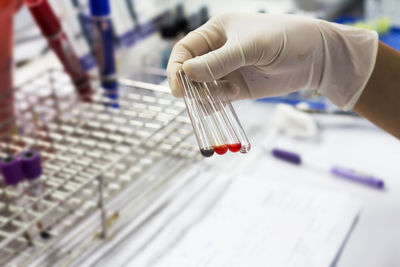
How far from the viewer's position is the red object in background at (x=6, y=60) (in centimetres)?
97

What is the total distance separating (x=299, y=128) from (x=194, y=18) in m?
0.54

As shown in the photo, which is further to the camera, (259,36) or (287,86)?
(287,86)

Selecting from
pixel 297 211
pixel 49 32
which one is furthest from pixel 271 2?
pixel 297 211

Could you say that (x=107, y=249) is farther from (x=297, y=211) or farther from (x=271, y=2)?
(x=271, y=2)

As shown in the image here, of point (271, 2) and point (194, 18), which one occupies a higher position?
point (194, 18)

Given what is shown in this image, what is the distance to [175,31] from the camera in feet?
4.33

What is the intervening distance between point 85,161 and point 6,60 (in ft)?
1.09

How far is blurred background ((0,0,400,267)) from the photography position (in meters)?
0.76

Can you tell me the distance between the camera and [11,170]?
29.1 inches

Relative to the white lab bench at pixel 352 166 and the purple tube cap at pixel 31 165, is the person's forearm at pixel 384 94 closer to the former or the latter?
the white lab bench at pixel 352 166

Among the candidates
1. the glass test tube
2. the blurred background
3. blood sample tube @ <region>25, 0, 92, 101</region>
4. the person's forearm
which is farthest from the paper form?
blood sample tube @ <region>25, 0, 92, 101</region>

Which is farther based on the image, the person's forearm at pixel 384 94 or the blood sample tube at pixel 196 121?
the person's forearm at pixel 384 94

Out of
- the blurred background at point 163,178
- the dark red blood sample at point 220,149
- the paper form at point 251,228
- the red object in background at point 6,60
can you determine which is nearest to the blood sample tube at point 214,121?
the dark red blood sample at point 220,149

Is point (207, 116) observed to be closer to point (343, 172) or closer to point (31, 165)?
point (31, 165)
